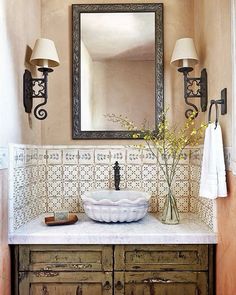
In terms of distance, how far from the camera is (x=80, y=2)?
228 cm

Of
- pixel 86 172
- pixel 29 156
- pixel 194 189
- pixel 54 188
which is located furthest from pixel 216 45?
pixel 54 188

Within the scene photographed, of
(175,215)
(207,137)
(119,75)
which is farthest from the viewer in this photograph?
(119,75)

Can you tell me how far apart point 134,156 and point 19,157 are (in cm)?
76

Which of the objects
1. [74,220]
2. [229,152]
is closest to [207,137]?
[229,152]

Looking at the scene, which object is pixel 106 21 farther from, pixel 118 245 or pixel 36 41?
pixel 118 245

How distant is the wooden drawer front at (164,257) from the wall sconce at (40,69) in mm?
968

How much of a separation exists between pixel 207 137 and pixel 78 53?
108 centimetres

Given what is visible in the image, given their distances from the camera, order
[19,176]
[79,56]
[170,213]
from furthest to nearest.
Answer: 1. [79,56]
2. [170,213]
3. [19,176]

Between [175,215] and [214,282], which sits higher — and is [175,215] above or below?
above

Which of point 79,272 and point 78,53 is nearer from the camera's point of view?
point 79,272

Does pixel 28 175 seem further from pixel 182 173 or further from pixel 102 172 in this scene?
pixel 182 173

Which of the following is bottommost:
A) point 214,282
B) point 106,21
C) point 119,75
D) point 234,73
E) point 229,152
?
point 214,282

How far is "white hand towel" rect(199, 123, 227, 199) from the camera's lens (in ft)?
5.23

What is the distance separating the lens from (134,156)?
88.2 inches
